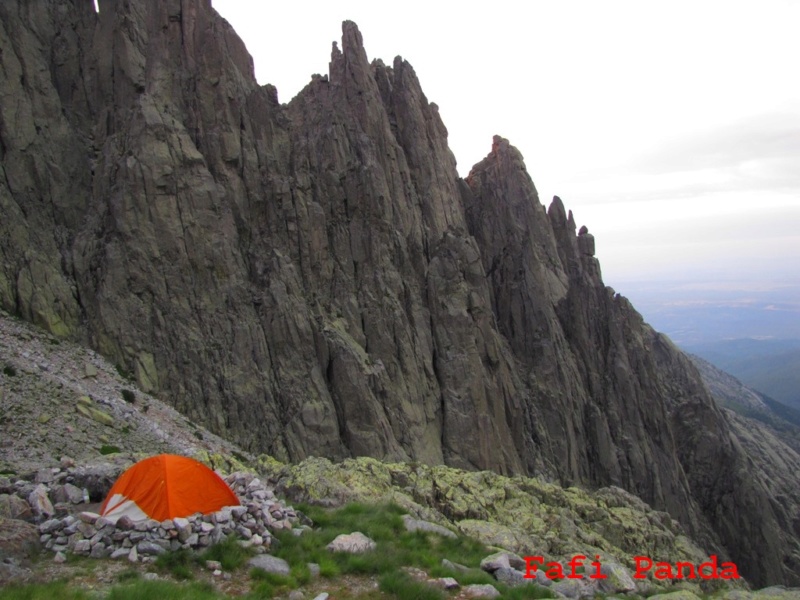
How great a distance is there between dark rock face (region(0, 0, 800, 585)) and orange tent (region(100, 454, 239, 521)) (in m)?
30.5

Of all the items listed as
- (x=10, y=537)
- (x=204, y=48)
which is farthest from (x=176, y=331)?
(x=10, y=537)

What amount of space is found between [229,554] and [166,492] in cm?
278

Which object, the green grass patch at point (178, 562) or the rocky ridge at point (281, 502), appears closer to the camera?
the green grass patch at point (178, 562)

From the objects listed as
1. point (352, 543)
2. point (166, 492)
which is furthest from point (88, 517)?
point (352, 543)

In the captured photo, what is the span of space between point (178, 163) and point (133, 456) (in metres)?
35.4

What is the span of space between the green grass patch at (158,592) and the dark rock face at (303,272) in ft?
115

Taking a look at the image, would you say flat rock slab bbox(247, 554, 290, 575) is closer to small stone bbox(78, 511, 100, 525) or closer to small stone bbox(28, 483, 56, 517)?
small stone bbox(78, 511, 100, 525)

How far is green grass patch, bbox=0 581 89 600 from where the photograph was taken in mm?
12102

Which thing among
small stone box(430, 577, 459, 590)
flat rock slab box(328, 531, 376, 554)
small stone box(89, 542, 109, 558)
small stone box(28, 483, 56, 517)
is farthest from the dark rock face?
small stone box(430, 577, 459, 590)

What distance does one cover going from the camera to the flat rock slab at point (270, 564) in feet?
51.4

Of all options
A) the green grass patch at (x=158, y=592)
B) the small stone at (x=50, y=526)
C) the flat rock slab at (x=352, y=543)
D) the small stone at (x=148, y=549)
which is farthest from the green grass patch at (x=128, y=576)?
the flat rock slab at (x=352, y=543)

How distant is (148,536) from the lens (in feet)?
52.2

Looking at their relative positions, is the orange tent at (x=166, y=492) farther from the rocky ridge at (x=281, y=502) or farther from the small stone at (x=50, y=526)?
the small stone at (x=50, y=526)

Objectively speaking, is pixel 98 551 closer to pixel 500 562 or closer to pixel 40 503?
pixel 40 503
